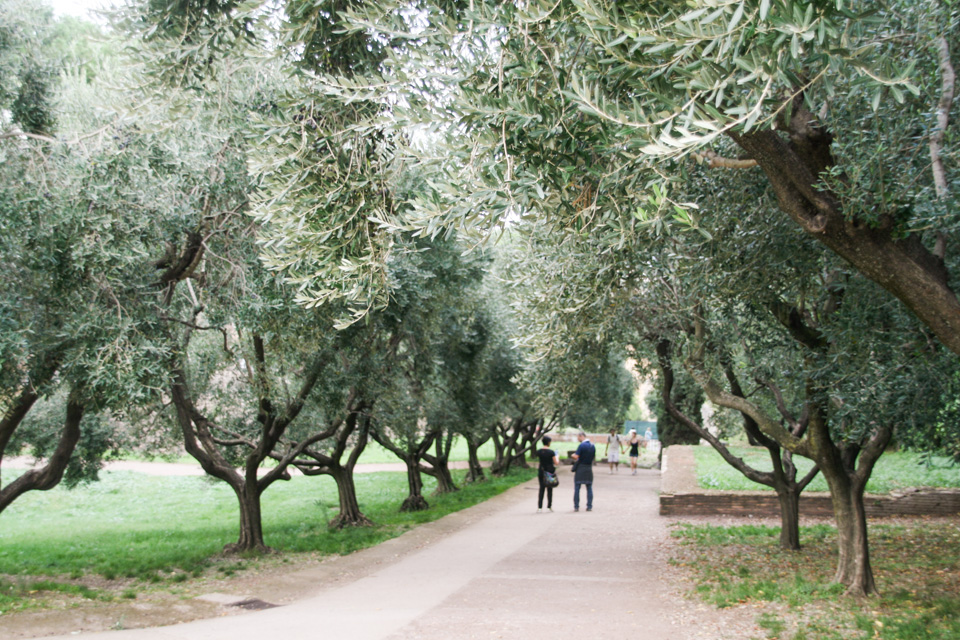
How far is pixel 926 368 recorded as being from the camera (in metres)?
6.56

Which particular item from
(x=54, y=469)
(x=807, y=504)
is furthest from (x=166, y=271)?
(x=807, y=504)

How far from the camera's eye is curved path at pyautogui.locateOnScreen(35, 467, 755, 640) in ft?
23.9

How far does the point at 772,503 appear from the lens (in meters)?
16.1

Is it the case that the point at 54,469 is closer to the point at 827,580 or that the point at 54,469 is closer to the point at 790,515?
the point at 827,580

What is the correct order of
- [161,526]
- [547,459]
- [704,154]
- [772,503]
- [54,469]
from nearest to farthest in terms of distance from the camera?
[704,154]
[54,469]
[772,503]
[547,459]
[161,526]

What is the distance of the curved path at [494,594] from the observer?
7289mm

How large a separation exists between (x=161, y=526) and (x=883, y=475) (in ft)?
61.5

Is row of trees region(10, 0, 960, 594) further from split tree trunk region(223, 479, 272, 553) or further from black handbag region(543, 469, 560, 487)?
black handbag region(543, 469, 560, 487)

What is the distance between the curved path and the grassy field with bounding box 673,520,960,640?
532 millimetres

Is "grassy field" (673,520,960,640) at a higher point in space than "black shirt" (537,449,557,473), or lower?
lower

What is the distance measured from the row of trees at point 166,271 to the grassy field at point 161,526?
1.54m

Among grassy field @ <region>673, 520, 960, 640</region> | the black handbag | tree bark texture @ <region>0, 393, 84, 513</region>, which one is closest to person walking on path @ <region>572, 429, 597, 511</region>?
the black handbag

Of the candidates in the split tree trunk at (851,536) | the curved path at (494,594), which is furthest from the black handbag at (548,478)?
the split tree trunk at (851,536)

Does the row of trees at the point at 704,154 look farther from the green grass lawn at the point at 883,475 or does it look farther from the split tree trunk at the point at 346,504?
the split tree trunk at the point at 346,504
